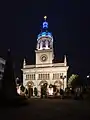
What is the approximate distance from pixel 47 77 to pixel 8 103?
2609 inches

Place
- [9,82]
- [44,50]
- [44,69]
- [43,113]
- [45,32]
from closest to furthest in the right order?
[43,113]
[9,82]
[44,69]
[44,50]
[45,32]

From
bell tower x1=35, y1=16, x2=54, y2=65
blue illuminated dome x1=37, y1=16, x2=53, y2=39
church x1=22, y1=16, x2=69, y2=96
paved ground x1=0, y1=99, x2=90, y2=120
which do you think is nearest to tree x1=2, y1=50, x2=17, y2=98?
paved ground x1=0, y1=99, x2=90, y2=120

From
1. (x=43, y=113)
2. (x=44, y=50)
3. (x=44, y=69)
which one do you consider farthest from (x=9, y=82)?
(x=44, y=50)

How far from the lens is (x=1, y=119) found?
678 centimetres

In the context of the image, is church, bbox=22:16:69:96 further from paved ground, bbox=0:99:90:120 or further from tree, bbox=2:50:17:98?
paved ground, bbox=0:99:90:120

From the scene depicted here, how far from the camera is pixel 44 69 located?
3056 inches

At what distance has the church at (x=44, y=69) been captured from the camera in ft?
248

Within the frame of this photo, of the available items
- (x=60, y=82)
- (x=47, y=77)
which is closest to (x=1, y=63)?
(x=47, y=77)

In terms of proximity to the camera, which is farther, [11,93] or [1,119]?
[11,93]

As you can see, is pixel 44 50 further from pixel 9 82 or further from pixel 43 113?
pixel 43 113

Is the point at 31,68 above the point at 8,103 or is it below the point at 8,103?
above

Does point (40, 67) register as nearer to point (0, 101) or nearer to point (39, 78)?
point (39, 78)

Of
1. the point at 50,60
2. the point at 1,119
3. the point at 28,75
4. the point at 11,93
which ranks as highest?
the point at 50,60

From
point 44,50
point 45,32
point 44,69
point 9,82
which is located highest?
point 45,32
